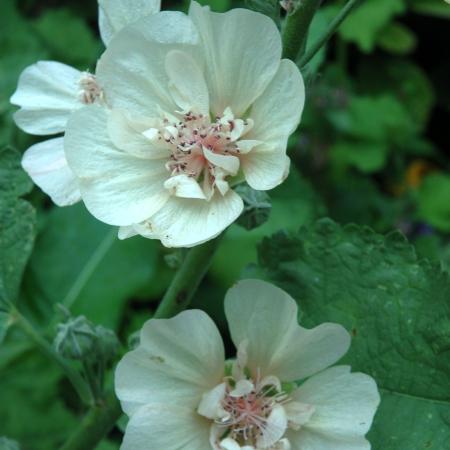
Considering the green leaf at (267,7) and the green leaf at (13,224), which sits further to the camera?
the green leaf at (13,224)

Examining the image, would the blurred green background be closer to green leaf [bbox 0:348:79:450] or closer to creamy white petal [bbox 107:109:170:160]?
green leaf [bbox 0:348:79:450]

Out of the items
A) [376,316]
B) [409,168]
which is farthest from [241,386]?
[409,168]

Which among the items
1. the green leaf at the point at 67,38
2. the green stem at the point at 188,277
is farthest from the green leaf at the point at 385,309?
the green leaf at the point at 67,38

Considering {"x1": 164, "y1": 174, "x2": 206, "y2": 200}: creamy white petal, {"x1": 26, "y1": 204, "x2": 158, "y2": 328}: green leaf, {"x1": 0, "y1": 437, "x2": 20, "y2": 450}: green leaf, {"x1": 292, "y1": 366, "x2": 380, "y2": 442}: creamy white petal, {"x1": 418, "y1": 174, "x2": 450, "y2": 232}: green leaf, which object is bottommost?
{"x1": 26, "y1": 204, "x2": 158, "y2": 328}: green leaf

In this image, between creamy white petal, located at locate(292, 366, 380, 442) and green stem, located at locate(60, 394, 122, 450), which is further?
green stem, located at locate(60, 394, 122, 450)

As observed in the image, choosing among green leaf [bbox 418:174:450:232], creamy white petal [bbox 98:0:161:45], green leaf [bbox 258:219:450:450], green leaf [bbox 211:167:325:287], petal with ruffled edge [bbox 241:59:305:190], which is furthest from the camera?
green leaf [bbox 418:174:450:232]

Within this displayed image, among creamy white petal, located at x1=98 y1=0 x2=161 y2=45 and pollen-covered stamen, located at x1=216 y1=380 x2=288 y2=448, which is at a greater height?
creamy white petal, located at x1=98 y1=0 x2=161 y2=45

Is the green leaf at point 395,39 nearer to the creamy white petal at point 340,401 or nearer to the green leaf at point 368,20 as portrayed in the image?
the green leaf at point 368,20

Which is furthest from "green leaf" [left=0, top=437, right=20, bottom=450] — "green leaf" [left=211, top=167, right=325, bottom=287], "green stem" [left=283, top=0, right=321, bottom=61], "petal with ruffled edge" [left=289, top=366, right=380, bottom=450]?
"green leaf" [left=211, top=167, right=325, bottom=287]
